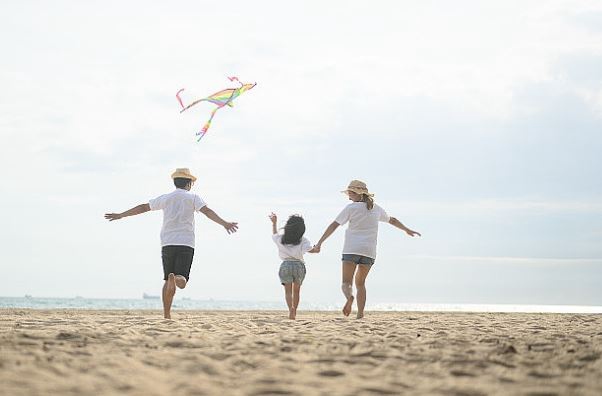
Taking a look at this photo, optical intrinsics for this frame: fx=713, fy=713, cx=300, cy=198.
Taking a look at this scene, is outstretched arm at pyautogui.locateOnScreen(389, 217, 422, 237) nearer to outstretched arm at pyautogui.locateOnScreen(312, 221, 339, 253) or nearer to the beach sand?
outstretched arm at pyautogui.locateOnScreen(312, 221, 339, 253)

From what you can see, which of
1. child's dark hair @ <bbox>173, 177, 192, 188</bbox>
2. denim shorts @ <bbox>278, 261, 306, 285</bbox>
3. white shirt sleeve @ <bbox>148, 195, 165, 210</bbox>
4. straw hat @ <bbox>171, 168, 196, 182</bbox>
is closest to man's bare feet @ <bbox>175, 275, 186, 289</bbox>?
white shirt sleeve @ <bbox>148, 195, 165, 210</bbox>

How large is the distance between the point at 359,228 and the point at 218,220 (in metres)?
2.23

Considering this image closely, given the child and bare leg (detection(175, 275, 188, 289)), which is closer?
bare leg (detection(175, 275, 188, 289))

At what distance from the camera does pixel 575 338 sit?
6953 mm

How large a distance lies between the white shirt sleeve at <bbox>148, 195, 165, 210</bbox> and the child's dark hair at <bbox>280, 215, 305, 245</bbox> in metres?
1.99

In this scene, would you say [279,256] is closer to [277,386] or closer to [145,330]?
[145,330]

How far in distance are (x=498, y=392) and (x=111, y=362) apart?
258cm

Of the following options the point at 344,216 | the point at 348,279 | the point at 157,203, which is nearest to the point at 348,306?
the point at 348,279

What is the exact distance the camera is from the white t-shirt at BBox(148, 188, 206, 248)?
9648mm

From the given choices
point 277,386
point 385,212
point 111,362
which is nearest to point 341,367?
point 277,386

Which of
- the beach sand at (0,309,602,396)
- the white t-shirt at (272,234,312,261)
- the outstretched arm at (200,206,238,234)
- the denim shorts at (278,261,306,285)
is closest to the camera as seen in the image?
the beach sand at (0,309,602,396)

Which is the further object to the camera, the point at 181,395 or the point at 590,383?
the point at 590,383

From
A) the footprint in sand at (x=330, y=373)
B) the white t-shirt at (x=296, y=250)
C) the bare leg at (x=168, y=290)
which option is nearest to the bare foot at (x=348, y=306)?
the white t-shirt at (x=296, y=250)

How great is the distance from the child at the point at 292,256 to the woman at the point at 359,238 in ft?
1.08
